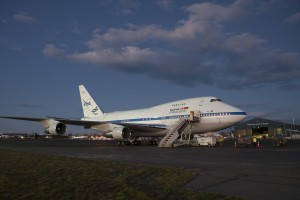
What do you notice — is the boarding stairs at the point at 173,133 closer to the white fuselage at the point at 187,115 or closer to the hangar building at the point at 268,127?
the white fuselage at the point at 187,115

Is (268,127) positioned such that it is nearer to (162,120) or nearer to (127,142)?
(127,142)

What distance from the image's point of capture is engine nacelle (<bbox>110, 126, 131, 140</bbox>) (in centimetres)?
3256

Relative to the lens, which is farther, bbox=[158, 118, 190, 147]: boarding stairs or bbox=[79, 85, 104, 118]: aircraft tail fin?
bbox=[79, 85, 104, 118]: aircraft tail fin

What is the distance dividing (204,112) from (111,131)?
1090cm

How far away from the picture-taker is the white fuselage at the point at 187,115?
29359 mm

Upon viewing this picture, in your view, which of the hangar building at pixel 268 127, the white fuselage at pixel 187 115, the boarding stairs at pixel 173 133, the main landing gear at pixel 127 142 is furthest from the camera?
the hangar building at pixel 268 127

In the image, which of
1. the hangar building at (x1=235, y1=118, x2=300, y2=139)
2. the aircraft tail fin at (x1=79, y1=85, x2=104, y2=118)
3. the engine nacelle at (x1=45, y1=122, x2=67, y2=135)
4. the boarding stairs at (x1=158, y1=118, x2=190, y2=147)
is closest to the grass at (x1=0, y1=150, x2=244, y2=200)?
the boarding stairs at (x1=158, y1=118, x2=190, y2=147)

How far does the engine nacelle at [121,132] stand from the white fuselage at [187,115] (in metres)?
1.55

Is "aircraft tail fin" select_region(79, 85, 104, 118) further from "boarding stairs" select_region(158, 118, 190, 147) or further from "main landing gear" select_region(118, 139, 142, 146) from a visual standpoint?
"boarding stairs" select_region(158, 118, 190, 147)

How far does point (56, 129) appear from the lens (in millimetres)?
33750

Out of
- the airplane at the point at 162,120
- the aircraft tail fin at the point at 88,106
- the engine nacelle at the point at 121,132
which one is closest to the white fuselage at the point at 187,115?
the airplane at the point at 162,120

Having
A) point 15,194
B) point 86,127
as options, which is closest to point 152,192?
point 15,194

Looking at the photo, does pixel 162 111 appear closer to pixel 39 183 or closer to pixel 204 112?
pixel 204 112

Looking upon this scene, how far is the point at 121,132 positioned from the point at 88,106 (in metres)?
15.6
